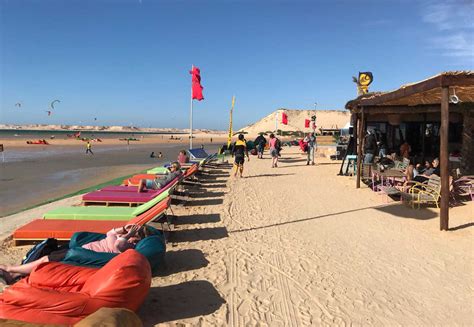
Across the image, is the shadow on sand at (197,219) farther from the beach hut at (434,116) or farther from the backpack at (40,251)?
the beach hut at (434,116)

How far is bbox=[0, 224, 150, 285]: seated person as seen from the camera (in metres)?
3.91

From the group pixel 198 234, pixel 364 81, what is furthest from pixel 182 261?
pixel 364 81

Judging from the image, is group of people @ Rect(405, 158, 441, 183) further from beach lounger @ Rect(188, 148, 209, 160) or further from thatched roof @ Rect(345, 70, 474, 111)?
beach lounger @ Rect(188, 148, 209, 160)

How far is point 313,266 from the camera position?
4699 mm

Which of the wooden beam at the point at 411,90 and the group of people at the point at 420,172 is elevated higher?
the wooden beam at the point at 411,90

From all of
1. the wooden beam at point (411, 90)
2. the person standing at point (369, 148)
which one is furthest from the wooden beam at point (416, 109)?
the wooden beam at point (411, 90)

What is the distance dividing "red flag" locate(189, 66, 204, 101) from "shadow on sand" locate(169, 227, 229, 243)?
8.32 meters

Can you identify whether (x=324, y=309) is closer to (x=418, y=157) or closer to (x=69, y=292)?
(x=69, y=292)

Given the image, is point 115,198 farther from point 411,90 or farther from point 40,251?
point 411,90

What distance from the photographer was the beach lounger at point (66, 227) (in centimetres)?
531

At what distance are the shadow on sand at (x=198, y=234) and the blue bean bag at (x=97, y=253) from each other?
3.99 feet

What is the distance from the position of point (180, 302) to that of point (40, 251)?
1807 mm

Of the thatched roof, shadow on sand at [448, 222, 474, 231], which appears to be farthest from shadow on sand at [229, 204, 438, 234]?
the thatched roof

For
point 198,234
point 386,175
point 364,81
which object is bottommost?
point 198,234
